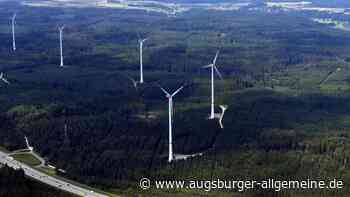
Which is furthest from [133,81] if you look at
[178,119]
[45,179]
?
[45,179]

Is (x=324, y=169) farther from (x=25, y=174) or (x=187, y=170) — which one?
(x=25, y=174)

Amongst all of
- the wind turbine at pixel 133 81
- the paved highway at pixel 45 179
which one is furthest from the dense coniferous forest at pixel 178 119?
the paved highway at pixel 45 179

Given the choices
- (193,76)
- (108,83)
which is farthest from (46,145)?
(193,76)

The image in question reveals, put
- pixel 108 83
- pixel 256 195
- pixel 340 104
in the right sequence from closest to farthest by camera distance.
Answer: pixel 256 195 → pixel 340 104 → pixel 108 83

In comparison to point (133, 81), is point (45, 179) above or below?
above

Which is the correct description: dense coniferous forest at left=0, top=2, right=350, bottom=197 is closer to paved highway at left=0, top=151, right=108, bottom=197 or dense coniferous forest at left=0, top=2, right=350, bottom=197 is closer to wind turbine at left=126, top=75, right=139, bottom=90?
wind turbine at left=126, top=75, right=139, bottom=90

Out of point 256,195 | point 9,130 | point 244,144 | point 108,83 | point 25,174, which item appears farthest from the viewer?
point 108,83

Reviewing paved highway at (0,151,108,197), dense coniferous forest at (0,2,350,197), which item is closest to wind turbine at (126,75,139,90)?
dense coniferous forest at (0,2,350,197)

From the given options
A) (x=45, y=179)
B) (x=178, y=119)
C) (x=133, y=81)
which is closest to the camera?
(x=45, y=179)

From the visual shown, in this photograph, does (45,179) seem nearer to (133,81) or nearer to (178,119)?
(178,119)
